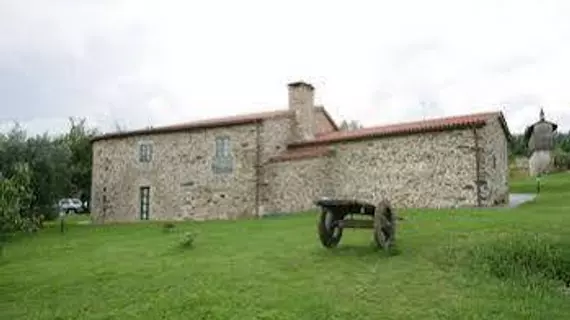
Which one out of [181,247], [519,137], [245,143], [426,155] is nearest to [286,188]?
[245,143]

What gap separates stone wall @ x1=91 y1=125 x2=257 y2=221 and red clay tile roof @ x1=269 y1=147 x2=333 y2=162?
1328 mm

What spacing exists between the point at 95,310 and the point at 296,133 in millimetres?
21268

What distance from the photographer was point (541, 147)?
167ft

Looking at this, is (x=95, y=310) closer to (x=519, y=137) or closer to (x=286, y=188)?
(x=286, y=188)

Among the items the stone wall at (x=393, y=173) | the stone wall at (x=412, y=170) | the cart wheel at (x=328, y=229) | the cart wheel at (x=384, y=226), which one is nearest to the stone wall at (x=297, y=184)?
the stone wall at (x=393, y=173)

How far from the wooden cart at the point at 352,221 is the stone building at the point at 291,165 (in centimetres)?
1044

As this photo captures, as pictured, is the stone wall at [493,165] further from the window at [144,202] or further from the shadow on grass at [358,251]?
the window at [144,202]

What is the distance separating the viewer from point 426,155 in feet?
86.0

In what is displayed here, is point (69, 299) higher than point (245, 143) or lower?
lower

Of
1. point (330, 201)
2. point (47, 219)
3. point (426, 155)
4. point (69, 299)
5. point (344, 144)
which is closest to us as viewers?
point (69, 299)

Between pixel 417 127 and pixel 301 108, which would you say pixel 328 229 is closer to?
pixel 417 127

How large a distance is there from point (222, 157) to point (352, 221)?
1618 centimetres

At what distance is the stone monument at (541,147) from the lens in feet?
165

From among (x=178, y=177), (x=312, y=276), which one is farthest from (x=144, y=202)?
(x=312, y=276)
